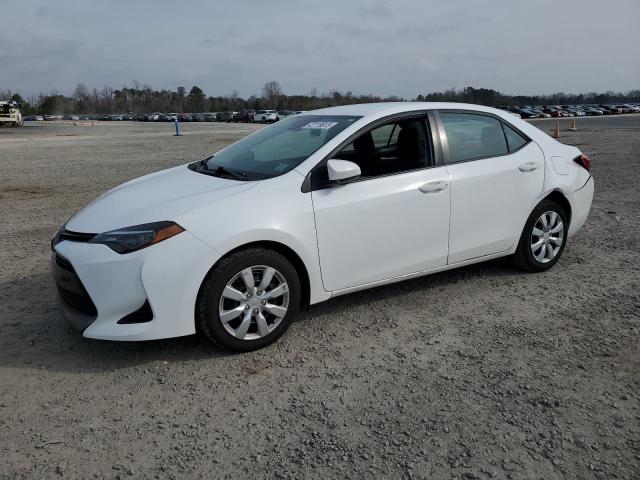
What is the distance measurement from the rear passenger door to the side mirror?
3.15 feet

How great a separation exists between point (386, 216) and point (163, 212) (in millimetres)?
1583

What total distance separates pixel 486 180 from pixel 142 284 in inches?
112

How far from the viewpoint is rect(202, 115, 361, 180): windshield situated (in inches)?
155

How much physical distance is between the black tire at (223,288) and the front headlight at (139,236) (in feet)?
1.20

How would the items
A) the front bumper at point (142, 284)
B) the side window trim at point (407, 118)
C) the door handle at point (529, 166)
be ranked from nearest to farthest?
the front bumper at point (142, 284)
the side window trim at point (407, 118)
the door handle at point (529, 166)

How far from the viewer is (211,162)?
4598 millimetres

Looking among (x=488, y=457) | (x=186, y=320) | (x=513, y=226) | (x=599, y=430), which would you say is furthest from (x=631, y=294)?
(x=186, y=320)

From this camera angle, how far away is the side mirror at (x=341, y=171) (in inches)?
143

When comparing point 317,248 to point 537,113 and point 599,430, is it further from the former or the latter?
point 537,113

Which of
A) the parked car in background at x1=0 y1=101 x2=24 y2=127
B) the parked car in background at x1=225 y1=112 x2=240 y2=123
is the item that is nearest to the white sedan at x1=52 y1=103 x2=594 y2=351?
the parked car in background at x1=0 y1=101 x2=24 y2=127

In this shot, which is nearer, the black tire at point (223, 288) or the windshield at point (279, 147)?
the black tire at point (223, 288)

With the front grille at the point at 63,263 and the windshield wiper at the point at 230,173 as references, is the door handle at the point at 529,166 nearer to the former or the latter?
the windshield wiper at the point at 230,173

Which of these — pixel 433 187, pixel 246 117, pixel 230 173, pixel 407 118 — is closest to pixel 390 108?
pixel 407 118

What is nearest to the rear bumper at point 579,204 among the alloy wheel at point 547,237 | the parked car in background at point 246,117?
the alloy wheel at point 547,237
